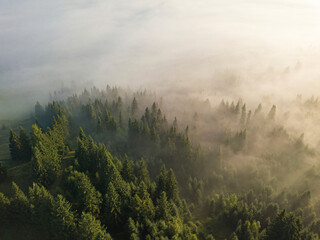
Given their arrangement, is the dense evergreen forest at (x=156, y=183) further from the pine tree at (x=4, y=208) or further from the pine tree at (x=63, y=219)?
the pine tree at (x=4, y=208)

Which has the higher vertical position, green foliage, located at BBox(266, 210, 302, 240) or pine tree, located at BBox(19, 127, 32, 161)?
pine tree, located at BBox(19, 127, 32, 161)

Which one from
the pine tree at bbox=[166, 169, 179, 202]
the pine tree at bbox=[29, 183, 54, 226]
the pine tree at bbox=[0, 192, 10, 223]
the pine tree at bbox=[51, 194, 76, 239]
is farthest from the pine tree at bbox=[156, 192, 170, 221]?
the pine tree at bbox=[0, 192, 10, 223]

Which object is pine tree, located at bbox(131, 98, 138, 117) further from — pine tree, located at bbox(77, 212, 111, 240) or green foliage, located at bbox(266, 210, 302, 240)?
pine tree, located at bbox(77, 212, 111, 240)

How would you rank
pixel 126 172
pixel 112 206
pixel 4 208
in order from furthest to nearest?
1. pixel 126 172
2. pixel 4 208
3. pixel 112 206

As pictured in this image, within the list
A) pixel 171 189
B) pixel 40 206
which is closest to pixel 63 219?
pixel 40 206

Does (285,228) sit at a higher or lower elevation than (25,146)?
lower

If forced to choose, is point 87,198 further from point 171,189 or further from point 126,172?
point 171,189

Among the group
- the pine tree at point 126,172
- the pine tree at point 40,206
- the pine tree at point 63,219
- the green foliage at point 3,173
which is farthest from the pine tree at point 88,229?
the green foliage at point 3,173

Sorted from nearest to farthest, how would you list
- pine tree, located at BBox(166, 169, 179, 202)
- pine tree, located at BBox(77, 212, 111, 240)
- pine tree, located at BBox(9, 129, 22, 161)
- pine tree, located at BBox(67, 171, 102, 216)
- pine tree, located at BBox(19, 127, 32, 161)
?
1. pine tree, located at BBox(77, 212, 111, 240)
2. pine tree, located at BBox(67, 171, 102, 216)
3. pine tree, located at BBox(166, 169, 179, 202)
4. pine tree, located at BBox(9, 129, 22, 161)
5. pine tree, located at BBox(19, 127, 32, 161)
